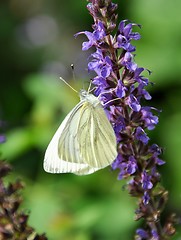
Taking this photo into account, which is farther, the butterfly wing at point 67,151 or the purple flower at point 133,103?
the butterfly wing at point 67,151

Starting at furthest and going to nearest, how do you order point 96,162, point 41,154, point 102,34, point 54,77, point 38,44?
point 38,44 < point 54,77 < point 41,154 < point 96,162 < point 102,34

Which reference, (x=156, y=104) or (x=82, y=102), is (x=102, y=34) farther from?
(x=156, y=104)

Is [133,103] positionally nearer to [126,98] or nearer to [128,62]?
[126,98]

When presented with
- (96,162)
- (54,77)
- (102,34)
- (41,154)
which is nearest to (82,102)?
(96,162)

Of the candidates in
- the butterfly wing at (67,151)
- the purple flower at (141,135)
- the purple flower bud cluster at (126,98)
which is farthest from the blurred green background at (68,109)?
the purple flower at (141,135)

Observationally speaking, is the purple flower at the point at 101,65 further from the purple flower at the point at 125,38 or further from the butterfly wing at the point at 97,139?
the butterfly wing at the point at 97,139

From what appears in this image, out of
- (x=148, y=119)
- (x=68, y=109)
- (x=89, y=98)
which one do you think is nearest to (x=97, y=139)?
(x=89, y=98)
